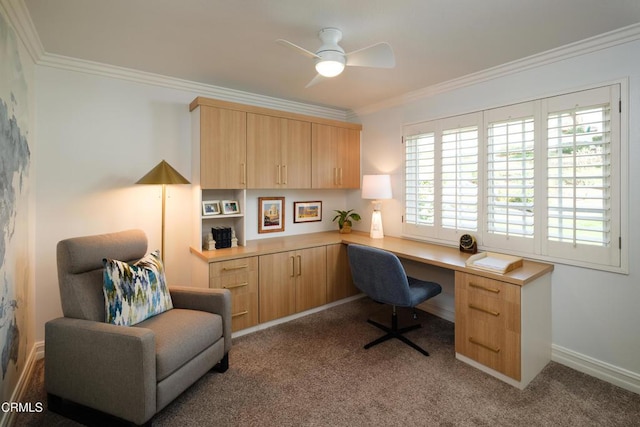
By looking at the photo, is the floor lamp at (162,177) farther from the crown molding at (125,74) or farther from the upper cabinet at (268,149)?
the crown molding at (125,74)

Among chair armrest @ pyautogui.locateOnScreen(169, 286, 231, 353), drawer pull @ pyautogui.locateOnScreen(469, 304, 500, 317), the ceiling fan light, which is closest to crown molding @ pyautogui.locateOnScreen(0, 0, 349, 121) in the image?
the ceiling fan light

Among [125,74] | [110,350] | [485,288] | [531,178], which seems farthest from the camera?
[125,74]

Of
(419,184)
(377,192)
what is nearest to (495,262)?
(419,184)

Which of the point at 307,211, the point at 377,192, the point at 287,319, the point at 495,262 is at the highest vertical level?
the point at 377,192

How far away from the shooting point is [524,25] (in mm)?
2062

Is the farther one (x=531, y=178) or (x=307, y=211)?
(x=307, y=211)

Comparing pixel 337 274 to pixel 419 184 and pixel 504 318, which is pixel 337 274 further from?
pixel 504 318

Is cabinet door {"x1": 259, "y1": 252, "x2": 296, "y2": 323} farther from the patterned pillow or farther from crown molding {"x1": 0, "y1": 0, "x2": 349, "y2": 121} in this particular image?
crown molding {"x1": 0, "y1": 0, "x2": 349, "y2": 121}

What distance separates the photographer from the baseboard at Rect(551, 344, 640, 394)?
218 cm

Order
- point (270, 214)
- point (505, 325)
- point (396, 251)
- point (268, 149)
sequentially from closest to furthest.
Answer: point (505, 325), point (396, 251), point (268, 149), point (270, 214)

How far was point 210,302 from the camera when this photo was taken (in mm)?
2373

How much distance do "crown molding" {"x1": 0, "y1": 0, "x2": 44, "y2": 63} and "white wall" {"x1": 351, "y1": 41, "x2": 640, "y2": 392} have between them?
3376mm

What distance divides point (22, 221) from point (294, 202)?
97.5 inches

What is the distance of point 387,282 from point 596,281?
1.49 m
